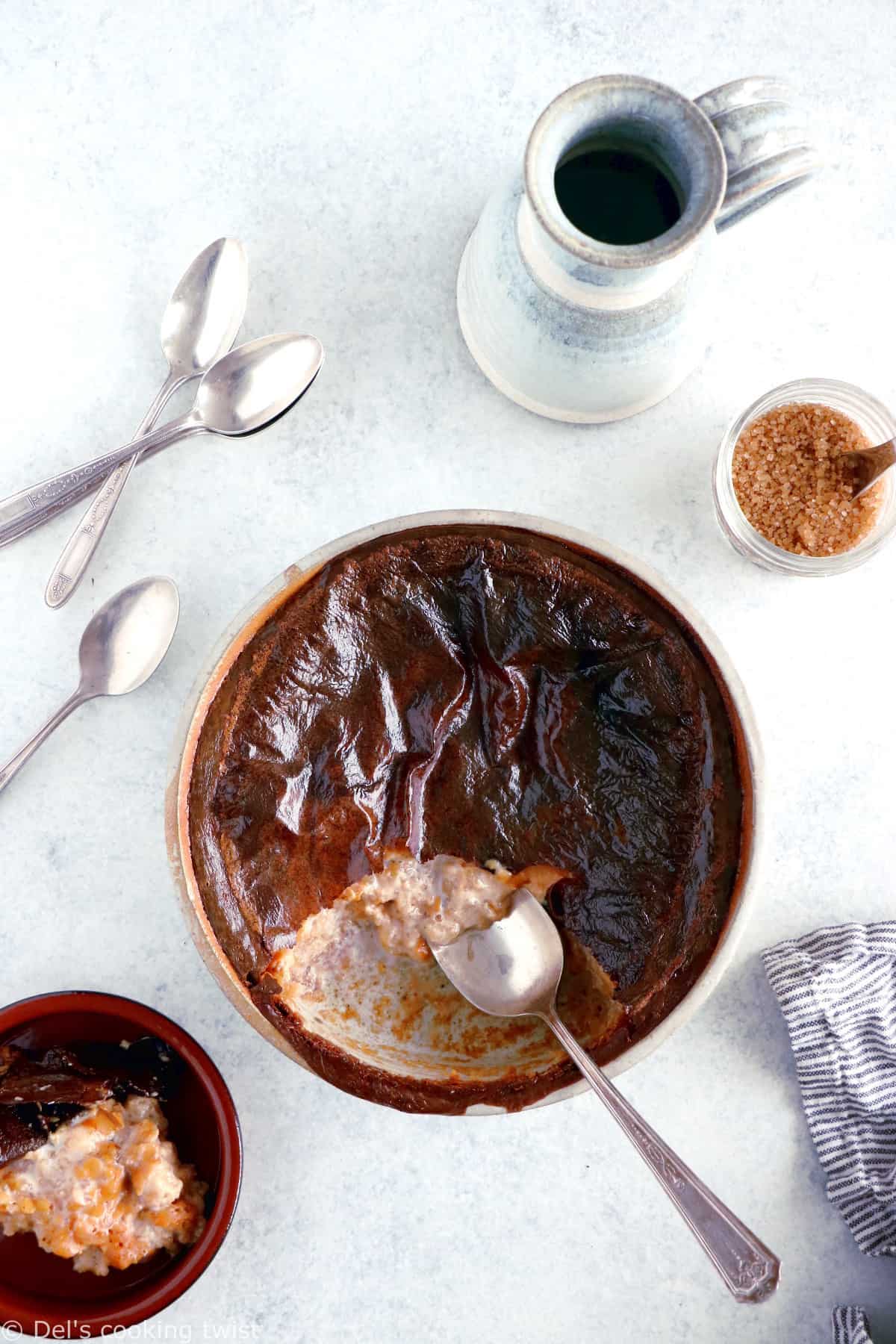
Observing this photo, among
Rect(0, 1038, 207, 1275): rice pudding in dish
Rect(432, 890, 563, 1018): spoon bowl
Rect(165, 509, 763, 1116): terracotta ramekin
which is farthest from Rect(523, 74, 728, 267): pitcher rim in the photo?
Rect(0, 1038, 207, 1275): rice pudding in dish

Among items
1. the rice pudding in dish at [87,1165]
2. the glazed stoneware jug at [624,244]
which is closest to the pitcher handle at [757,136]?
the glazed stoneware jug at [624,244]

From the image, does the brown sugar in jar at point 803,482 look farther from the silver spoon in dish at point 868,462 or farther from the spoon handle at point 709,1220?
the spoon handle at point 709,1220

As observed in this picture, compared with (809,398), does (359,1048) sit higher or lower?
lower

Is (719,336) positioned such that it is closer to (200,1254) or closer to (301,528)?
(301,528)

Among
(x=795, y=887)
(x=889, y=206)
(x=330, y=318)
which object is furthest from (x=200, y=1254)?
(x=889, y=206)

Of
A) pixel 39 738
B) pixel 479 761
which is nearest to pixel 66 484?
pixel 39 738

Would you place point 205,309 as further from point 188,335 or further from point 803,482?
point 803,482
